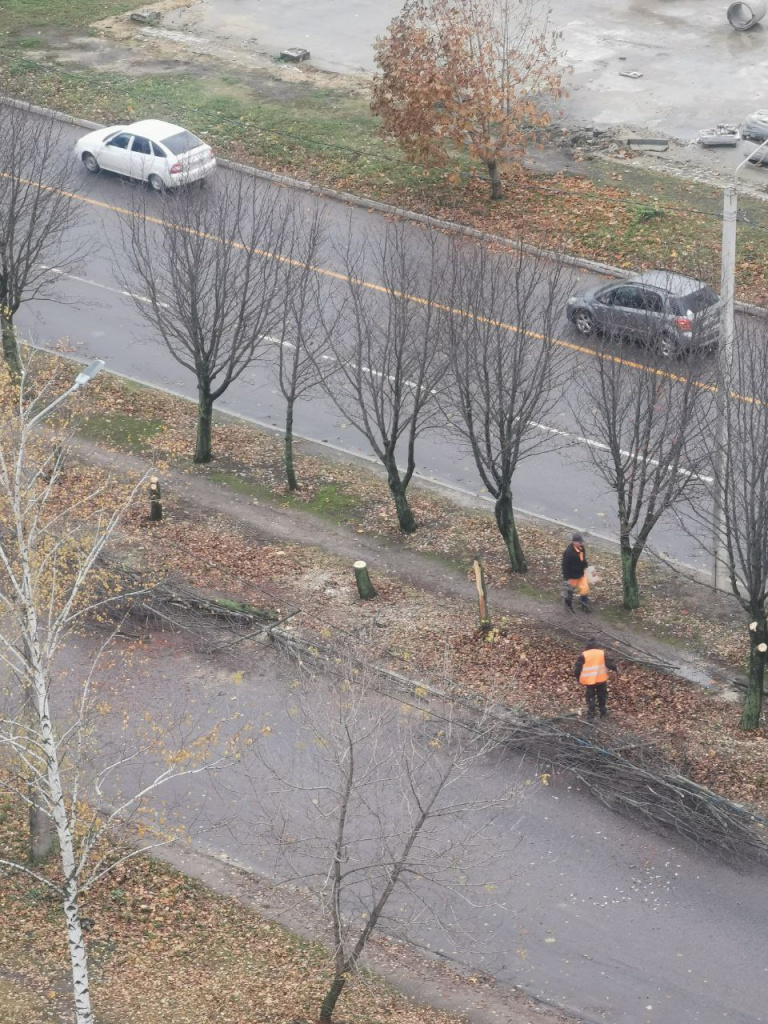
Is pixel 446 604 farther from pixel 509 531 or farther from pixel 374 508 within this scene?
pixel 374 508

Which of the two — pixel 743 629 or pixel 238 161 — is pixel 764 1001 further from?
pixel 238 161

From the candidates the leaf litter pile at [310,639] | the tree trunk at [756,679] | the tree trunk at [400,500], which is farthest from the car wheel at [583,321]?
the tree trunk at [756,679]

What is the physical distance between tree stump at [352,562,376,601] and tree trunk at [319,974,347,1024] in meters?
7.68

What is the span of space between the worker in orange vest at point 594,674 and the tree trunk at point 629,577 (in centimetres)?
238

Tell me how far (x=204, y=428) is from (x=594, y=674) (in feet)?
31.8

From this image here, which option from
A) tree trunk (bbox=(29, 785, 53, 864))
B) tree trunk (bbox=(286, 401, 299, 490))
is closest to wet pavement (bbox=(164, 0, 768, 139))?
tree trunk (bbox=(286, 401, 299, 490))

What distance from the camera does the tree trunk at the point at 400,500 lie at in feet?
79.5

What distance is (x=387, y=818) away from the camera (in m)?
18.8

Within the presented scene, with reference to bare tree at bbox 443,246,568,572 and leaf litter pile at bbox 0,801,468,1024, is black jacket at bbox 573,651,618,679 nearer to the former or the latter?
bare tree at bbox 443,246,568,572

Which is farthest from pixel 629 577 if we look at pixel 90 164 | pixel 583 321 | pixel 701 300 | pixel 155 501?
pixel 90 164

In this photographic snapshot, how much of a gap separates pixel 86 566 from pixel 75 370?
583 inches

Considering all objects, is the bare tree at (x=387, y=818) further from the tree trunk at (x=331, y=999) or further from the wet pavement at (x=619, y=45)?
the wet pavement at (x=619, y=45)

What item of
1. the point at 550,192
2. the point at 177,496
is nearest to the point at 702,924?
the point at 177,496

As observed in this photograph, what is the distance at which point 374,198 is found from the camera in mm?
34750
